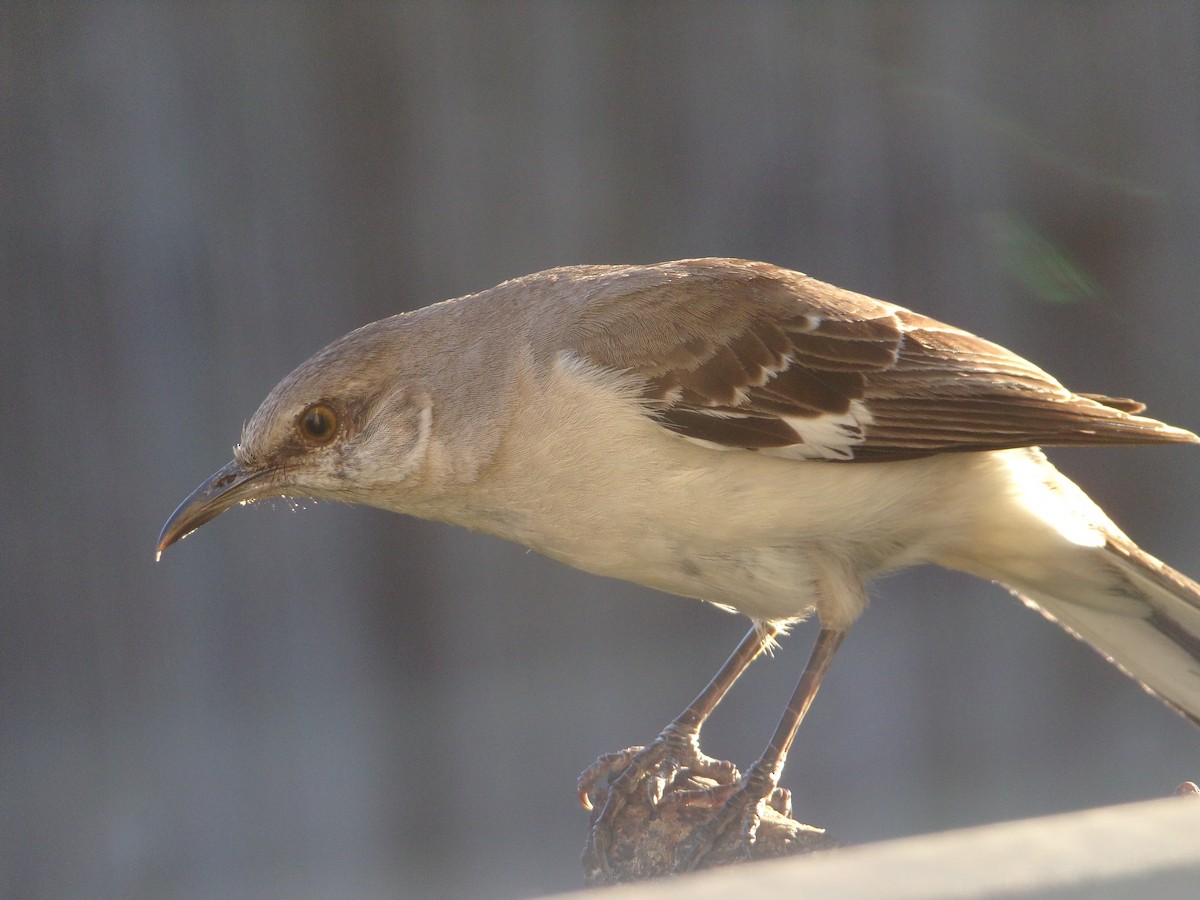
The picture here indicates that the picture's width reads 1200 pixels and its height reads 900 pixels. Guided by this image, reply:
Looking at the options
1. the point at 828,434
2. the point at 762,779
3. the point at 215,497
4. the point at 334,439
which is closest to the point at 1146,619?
the point at 828,434

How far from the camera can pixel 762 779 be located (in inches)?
104

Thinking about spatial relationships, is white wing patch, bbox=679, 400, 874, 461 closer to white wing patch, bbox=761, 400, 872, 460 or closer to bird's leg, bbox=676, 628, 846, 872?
white wing patch, bbox=761, 400, 872, 460

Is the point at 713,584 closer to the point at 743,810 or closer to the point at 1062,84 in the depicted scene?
the point at 743,810

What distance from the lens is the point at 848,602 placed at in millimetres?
2750

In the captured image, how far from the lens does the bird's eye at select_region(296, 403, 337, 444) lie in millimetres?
2836

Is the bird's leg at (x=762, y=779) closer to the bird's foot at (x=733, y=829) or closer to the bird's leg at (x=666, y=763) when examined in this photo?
the bird's foot at (x=733, y=829)

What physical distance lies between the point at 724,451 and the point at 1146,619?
48.1 inches

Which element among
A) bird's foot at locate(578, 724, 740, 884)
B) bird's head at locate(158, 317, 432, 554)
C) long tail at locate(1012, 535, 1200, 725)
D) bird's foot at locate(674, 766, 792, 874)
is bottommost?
bird's foot at locate(578, 724, 740, 884)

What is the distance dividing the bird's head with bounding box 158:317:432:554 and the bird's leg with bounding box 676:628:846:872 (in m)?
1.02

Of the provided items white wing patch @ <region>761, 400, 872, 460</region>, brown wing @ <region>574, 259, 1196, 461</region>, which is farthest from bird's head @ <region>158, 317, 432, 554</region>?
white wing patch @ <region>761, 400, 872, 460</region>

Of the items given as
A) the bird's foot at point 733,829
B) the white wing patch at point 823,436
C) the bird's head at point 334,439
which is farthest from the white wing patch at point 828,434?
the bird's head at point 334,439

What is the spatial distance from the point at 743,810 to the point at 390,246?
92.2 inches

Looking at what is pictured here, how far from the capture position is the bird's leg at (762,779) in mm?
2570

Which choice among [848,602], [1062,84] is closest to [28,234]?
[848,602]
